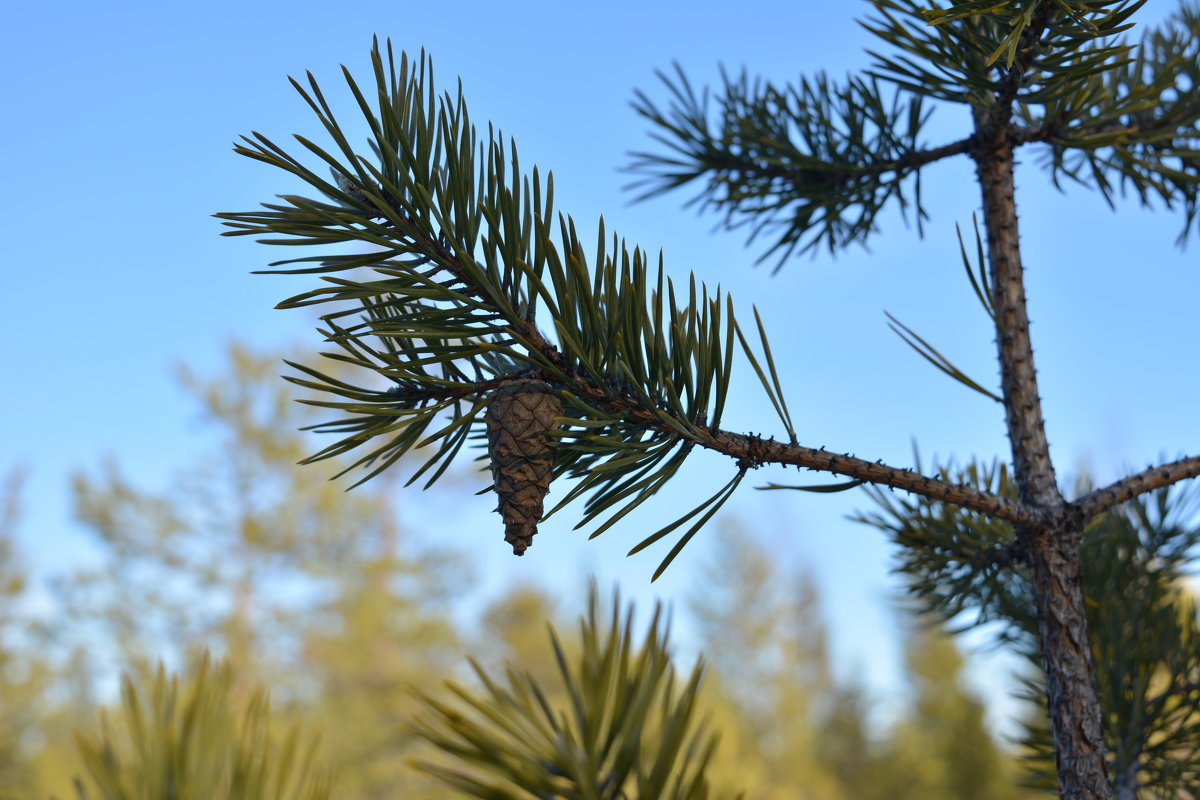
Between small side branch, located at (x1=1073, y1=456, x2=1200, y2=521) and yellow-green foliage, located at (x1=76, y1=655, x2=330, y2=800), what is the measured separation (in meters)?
0.84

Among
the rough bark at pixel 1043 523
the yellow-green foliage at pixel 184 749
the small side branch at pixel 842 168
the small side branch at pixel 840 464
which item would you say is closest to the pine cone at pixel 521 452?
the small side branch at pixel 840 464

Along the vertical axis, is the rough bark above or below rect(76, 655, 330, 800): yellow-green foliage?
above

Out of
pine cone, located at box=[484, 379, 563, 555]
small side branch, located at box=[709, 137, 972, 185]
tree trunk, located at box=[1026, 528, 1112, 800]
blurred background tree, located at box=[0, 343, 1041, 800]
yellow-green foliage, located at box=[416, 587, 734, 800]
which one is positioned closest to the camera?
yellow-green foliage, located at box=[416, 587, 734, 800]

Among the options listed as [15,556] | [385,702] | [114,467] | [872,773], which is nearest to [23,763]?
[15,556]

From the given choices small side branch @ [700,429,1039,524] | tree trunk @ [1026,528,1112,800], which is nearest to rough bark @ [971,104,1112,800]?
tree trunk @ [1026,528,1112,800]

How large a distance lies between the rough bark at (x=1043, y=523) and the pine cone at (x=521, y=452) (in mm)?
570

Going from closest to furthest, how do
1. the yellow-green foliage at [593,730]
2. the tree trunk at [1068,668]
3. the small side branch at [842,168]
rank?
1. the yellow-green foliage at [593,730]
2. the tree trunk at [1068,668]
3. the small side branch at [842,168]

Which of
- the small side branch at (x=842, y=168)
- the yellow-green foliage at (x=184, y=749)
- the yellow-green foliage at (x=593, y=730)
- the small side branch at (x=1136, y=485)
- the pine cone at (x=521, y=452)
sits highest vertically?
the small side branch at (x=842, y=168)

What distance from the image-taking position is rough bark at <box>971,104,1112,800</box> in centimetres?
92

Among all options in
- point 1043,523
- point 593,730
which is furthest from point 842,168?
point 593,730

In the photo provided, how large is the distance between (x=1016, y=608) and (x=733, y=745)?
8.69 meters

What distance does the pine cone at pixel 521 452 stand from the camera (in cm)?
75

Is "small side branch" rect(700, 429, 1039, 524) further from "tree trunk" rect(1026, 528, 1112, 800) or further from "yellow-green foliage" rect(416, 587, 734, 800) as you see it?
"yellow-green foliage" rect(416, 587, 734, 800)

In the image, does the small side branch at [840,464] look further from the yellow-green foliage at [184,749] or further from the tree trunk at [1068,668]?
the yellow-green foliage at [184,749]
